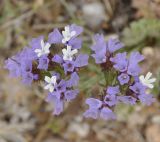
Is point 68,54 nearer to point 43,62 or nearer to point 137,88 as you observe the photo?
point 43,62

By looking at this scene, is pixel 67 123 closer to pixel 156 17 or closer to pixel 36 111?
pixel 36 111

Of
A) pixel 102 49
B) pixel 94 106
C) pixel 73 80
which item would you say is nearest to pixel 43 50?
pixel 73 80

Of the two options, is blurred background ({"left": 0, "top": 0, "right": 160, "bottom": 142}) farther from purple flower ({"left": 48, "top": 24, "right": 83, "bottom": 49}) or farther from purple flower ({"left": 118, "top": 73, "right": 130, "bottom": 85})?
purple flower ({"left": 118, "top": 73, "right": 130, "bottom": 85})

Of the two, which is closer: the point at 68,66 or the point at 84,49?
the point at 68,66

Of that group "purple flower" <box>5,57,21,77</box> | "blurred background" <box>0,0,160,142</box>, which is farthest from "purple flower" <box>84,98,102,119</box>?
"blurred background" <box>0,0,160,142</box>

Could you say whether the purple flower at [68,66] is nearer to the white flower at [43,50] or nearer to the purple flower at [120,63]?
the white flower at [43,50]

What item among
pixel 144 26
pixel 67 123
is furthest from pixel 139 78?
pixel 67 123
